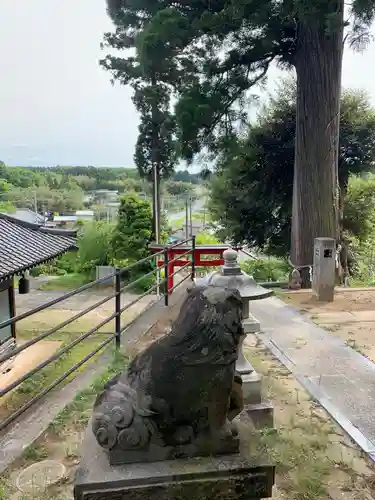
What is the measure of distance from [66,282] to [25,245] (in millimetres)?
12072

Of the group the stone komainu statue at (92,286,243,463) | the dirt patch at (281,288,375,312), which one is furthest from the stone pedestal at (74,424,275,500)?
the dirt patch at (281,288,375,312)

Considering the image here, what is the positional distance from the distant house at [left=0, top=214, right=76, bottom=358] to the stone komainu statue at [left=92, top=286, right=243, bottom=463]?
7507 mm

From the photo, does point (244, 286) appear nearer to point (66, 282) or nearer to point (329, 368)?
point (329, 368)

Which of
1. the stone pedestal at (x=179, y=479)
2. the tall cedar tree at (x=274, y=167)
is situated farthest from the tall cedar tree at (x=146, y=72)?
the stone pedestal at (x=179, y=479)

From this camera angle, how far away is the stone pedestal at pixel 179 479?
4.80ft

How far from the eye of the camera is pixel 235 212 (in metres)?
12.7

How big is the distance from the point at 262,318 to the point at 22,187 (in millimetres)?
56044

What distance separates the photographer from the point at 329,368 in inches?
160

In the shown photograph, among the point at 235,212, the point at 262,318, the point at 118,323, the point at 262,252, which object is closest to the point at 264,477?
the point at 118,323

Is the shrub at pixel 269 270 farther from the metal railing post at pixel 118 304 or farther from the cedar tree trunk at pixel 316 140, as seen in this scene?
the metal railing post at pixel 118 304

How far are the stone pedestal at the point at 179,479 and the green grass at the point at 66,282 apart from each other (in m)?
19.3

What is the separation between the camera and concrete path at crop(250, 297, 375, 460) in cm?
312

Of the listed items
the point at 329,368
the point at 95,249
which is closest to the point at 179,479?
the point at 329,368

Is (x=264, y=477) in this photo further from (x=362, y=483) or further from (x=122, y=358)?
(x=122, y=358)
